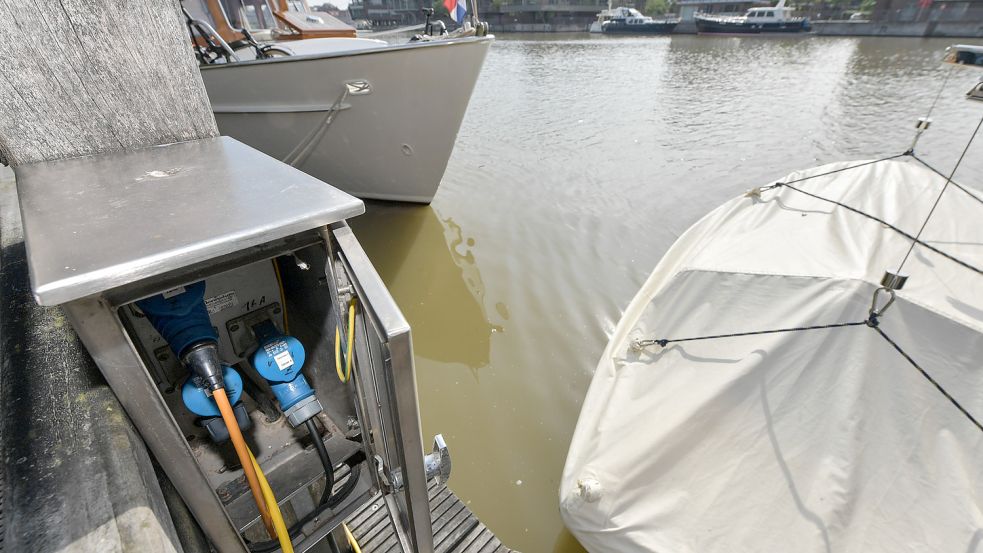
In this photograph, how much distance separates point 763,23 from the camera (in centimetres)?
3055

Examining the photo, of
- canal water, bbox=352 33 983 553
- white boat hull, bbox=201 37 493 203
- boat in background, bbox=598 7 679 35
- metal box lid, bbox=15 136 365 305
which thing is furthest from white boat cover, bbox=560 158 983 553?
boat in background, bbox=598 7 679 35

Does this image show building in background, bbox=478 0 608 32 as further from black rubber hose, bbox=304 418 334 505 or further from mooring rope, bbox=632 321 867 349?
black rubber hose, bbox=304 418 334 505

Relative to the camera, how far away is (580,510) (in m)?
2.19

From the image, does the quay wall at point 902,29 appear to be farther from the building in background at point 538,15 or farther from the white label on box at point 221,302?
the white label on box at point 221,302

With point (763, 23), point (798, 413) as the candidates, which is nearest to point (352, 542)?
point (798, 413)

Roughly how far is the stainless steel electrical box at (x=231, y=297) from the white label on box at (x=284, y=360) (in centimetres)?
17

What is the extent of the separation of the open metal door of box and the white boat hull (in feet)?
13.7

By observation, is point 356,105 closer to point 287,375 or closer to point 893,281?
point 287,375

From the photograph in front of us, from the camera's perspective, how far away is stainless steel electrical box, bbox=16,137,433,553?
0.78 m

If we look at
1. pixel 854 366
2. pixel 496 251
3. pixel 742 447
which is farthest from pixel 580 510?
pixel 496 251

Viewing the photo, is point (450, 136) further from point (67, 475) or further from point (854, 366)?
point (67, 475)

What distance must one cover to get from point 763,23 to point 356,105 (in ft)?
123

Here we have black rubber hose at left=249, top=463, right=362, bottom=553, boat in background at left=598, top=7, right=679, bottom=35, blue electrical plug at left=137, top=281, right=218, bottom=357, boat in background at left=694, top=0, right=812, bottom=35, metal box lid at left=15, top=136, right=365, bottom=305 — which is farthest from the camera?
boat in background at left=598, top=7, right=679, bottom=35

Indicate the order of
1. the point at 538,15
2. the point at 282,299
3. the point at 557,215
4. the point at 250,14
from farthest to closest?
the point at 538,15 < the point at 250,14 < the point at 557,215 < the point at 282,299
